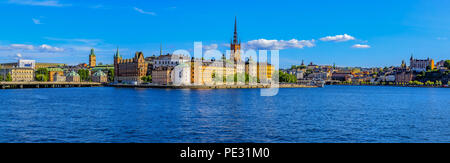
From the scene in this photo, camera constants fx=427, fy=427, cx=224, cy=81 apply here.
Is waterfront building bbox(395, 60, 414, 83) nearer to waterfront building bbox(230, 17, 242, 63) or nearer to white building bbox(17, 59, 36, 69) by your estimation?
waterfront building bbox(230, 17, 242, 63)

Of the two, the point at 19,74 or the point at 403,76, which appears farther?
the point at 403,76

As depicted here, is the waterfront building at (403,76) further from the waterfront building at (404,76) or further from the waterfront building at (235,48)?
the waterfront building at (235,48)

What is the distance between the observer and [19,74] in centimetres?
14138

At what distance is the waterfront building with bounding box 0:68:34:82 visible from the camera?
5492 inches

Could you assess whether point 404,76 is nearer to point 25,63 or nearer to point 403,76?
point 403,76

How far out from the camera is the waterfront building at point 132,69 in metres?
137

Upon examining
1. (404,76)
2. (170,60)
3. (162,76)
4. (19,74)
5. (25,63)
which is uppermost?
(25,63)

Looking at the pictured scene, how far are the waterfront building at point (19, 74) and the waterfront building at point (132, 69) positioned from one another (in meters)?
28.0

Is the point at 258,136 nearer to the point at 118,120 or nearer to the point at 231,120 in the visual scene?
the point at 231,120

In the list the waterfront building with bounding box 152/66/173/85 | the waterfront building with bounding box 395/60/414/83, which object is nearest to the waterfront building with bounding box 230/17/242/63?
the waterfront building with bounding box 152/66/173/85

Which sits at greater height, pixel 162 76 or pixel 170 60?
pixel 170 60

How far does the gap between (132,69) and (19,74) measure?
37.9m

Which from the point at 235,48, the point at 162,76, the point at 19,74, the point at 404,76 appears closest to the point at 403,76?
the point at 404,76
